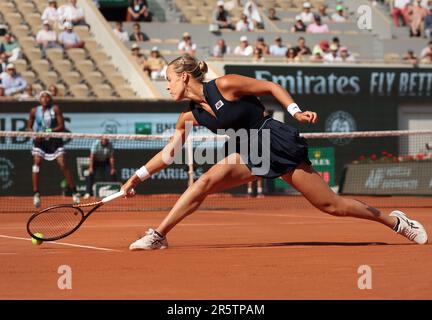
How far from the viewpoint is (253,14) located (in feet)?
92.7

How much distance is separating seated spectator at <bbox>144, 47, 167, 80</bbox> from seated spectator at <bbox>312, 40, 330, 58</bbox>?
4.32 m

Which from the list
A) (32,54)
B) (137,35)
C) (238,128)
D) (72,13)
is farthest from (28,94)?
(238,128)

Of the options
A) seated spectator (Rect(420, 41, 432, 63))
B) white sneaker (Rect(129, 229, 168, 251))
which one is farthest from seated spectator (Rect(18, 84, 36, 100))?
white sneaker (Rect(129, 229, 168, 251))

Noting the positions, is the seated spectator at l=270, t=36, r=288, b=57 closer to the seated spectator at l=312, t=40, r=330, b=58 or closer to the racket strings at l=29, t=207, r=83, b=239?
the seated spectator at l=312, t=40, r=330, b=58

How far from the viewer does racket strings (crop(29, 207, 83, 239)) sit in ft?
33.6

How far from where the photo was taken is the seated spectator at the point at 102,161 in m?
22.2

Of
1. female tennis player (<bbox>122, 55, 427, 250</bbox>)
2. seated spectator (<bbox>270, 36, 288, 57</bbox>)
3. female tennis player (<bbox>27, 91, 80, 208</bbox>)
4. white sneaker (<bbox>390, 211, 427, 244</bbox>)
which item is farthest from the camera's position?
seated spectator (<bbox>270, 36, 288, 57</bbox>)

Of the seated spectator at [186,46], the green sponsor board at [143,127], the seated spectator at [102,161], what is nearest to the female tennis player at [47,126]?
the seated spectator at [102,161]

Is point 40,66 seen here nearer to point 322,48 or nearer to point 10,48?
point 10,48

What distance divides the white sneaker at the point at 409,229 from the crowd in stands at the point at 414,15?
20789 millimetres

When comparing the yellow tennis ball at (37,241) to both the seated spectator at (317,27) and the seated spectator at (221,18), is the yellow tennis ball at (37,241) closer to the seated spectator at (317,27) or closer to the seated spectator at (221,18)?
the seated spectator at (221,18)

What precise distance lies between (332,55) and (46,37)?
24.3ft
